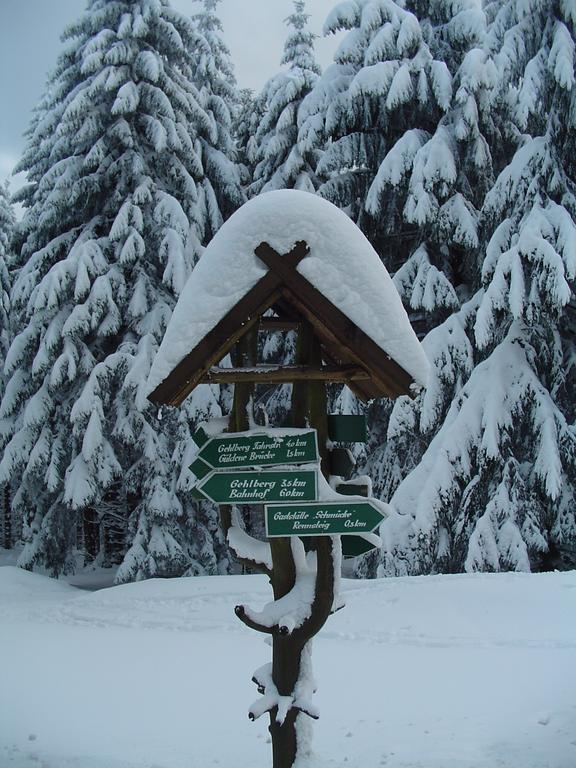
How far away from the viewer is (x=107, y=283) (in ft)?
44.6

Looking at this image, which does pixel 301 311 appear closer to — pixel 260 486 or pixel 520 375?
pixel 260 486

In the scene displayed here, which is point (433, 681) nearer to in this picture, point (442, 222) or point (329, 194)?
point (442, 222)

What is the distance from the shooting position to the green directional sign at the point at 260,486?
3758mm

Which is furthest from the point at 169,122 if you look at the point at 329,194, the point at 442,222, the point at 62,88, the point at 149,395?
the point at 149,395

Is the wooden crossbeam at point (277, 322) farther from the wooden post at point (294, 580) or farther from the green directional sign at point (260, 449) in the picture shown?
the green directional sign at point (260, 449)

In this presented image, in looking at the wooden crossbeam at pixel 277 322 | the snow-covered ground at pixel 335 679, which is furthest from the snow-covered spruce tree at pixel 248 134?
the wooden crossbeam at pixel 277 322

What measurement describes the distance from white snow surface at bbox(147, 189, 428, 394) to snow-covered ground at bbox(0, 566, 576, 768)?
253cm

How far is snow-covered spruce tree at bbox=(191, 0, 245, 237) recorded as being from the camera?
52.2 feet

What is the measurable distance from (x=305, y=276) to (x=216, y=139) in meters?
13.7

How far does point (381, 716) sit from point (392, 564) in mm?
5845

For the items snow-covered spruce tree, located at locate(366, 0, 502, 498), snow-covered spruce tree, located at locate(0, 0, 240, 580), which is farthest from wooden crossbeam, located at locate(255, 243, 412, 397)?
snow-covered spruce tree, located at locate(0, 0, 240, 580)

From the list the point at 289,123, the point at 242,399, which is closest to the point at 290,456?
the point at 242,399

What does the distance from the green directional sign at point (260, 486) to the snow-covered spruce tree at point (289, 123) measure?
38.1 feet

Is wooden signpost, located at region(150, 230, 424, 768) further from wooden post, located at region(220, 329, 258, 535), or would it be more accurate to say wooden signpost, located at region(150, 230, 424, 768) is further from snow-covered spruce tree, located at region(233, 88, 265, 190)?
snow-covered spruce tree, located at region(233, 88, 265, 190)
